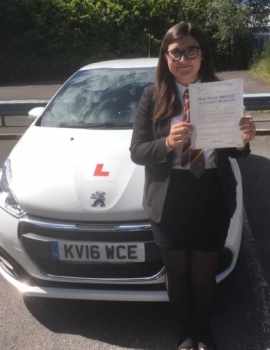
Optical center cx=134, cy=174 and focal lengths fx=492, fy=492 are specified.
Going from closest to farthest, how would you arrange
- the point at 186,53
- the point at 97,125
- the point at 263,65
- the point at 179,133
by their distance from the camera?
the point at 179,133 → the point at 186,53 → the point at 97,125 → the point at 263,65

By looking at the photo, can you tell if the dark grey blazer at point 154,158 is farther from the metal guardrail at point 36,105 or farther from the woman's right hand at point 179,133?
the metal guardrail at point 36,105

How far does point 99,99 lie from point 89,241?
186 cm

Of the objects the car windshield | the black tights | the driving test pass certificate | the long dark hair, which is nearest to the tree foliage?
the car windshield

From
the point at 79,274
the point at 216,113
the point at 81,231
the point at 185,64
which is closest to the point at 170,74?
the point at 185,64

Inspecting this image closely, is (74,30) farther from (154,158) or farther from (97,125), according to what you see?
(154,158)

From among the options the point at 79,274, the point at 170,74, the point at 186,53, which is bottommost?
the point at 79,274

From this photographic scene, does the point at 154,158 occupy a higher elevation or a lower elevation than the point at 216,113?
lower

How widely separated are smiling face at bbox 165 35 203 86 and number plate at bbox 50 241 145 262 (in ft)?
3.20

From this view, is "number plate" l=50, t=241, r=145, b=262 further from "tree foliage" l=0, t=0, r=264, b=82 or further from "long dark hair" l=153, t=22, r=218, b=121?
"tree foliage" l=0, t=0, r=264, b=82

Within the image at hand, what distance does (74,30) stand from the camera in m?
22.7

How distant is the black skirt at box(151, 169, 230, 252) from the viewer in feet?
8.08

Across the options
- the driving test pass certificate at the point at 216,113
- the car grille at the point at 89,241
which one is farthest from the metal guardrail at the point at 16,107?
the driving test pass certificate at the point at 216,113

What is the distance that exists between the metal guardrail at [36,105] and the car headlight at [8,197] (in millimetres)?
5148

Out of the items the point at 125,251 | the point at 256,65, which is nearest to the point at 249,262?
the point at 125,251
